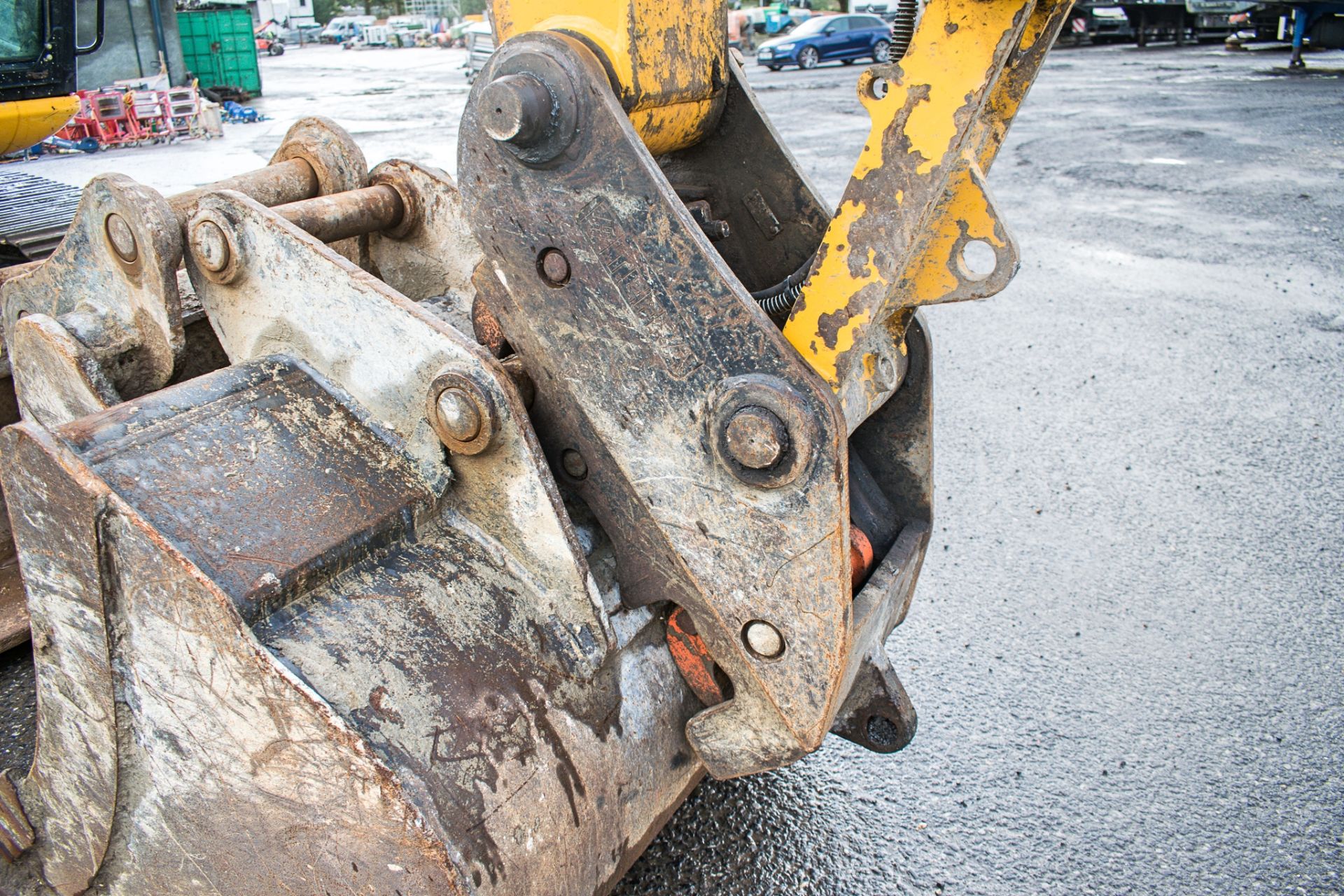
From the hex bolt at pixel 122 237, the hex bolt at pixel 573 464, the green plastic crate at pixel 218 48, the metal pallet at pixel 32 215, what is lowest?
the green plastic crate at pixel 218 48

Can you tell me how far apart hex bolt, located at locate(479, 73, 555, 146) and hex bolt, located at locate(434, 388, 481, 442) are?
369 millimetres

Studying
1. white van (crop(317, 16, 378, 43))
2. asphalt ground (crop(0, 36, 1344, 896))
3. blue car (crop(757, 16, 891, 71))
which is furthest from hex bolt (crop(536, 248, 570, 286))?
white van (crop(317, 16, 378, 43))

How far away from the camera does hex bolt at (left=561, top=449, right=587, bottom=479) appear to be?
61.7 inches

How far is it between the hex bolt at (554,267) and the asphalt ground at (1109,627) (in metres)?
1.33

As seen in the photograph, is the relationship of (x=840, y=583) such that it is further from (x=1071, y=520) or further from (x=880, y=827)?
(x=1071, y=520)

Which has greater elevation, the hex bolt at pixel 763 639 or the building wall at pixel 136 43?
the hex bolt at pixel 763 639

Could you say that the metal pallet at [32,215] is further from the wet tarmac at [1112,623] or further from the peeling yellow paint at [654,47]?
the wet tarmac at [1112,623]

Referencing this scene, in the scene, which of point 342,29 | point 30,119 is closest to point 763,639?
point 30,119

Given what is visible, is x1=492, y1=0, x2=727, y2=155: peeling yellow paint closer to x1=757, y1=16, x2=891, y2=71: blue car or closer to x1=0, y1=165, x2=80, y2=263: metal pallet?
x1=0, y1=165, x2=80, y2=263: metal pallet

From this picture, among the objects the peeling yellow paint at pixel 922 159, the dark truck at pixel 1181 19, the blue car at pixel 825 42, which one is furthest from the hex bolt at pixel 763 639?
the dark truck at pixel 1181 19

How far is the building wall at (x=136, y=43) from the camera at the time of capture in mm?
17031

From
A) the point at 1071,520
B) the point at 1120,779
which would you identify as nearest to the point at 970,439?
the point at 1071,520

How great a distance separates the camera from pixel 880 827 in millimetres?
2273

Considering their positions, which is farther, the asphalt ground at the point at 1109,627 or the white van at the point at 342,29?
the white van at the point at 342,29
